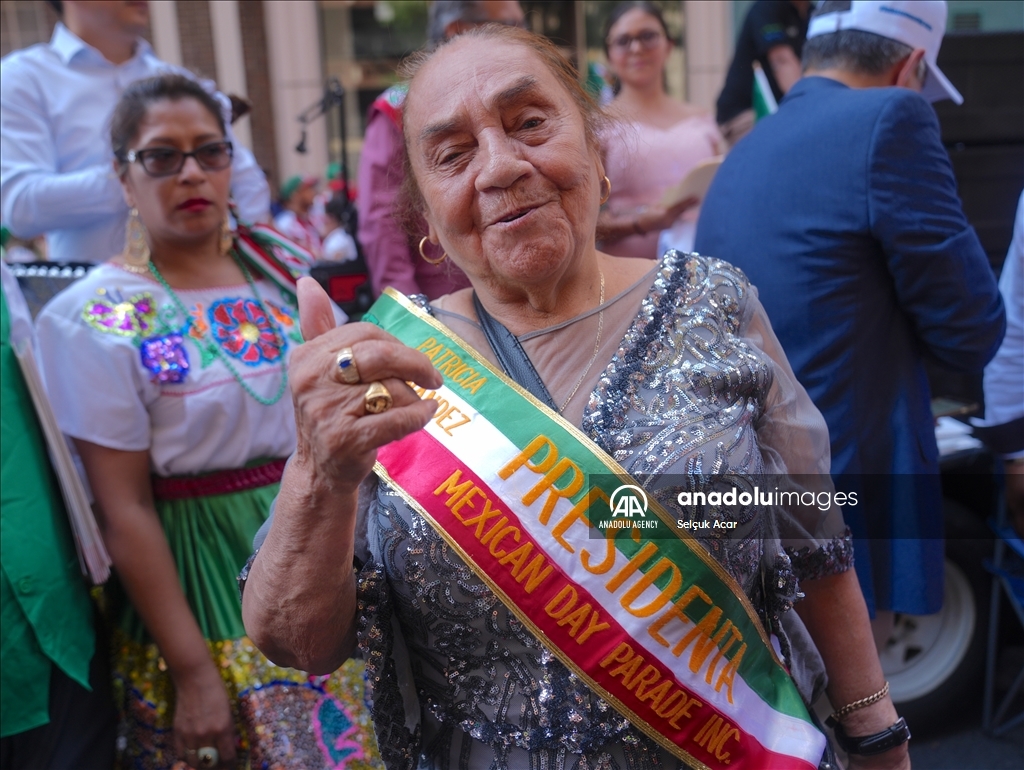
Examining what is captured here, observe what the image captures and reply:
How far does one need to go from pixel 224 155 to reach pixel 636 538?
1.62 meters

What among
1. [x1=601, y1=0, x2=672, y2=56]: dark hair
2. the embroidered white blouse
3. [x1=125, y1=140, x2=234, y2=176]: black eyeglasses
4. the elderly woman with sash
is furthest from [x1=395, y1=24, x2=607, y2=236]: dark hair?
[x1=601, y1=0, x2=672, y2=56]: dark hair

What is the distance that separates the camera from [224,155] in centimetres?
234

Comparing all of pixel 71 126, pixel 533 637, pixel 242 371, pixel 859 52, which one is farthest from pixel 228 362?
pixel 859 52

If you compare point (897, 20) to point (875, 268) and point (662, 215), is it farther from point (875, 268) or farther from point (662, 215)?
point (662, 215)

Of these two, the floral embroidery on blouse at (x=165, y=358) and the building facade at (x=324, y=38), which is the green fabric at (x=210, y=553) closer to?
the floral embroidery on blouse at (x=165, y=358)

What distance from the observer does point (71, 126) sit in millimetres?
2887

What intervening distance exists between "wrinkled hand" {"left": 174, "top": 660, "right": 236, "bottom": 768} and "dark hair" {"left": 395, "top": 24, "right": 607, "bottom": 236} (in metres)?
1.17

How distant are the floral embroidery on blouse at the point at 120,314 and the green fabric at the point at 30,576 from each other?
7.3 inches

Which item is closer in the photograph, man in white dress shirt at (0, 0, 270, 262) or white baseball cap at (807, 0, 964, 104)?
white baseball cap at (807, 0, 964, 104)

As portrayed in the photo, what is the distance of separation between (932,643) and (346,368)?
109 inches

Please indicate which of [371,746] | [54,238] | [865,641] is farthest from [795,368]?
[54,238]

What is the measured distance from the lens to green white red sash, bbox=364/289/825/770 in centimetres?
133

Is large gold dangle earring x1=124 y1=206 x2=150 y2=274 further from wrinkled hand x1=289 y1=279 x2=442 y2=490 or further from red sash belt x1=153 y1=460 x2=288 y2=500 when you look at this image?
wrinkled hand x1=289 y1=279 x2=442 y2=490

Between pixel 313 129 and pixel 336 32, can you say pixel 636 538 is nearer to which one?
pixel 336 32
